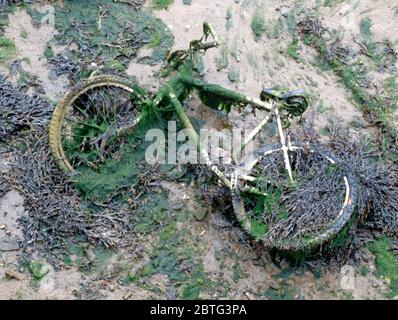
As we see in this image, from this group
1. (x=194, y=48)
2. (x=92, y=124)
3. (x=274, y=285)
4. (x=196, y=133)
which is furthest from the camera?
(x=194, y=48)

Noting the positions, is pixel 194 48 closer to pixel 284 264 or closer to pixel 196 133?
pixel 196 133

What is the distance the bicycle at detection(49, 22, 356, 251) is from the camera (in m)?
5.38

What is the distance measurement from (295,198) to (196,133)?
105cm

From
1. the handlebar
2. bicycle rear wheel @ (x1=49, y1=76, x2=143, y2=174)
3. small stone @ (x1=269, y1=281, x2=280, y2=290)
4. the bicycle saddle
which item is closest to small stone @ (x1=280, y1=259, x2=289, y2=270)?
small stone @ (x1=269, y1=281, x2=280, y2=290)

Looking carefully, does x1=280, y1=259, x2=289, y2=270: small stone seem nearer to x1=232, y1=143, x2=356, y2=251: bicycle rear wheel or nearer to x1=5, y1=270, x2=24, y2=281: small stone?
x1=232, y1=143, x2=356, y2=251: bicycle rear wheel

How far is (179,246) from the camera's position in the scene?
17.8 ft

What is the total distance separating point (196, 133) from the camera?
559 cm

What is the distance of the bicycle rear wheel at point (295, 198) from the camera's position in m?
5.22

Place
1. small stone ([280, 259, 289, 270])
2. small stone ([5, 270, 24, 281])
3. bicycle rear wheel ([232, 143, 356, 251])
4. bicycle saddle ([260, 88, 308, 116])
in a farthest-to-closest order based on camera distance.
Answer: bicycle saddle ([260, 88, 308, 116]), small stone ([280, 259, 289, 270]), bicycle rear wheel ([232, 143, 356, 251]), small stone ([5, 270, 24, 281])

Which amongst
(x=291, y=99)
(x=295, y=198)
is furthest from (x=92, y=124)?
(x=295, y=198)

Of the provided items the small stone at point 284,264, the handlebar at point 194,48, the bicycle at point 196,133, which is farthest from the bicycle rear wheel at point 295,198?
the handlebar at point 194,48

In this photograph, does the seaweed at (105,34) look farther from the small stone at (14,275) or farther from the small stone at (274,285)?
the small stone at (274,285)

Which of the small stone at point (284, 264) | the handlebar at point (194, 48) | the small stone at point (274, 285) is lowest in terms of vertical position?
the small stone at point (274, 285)
